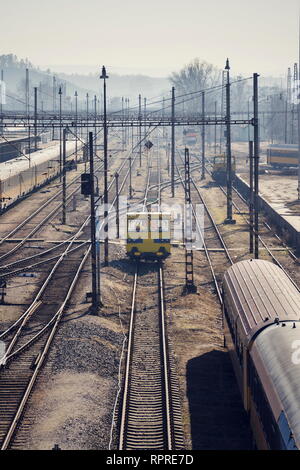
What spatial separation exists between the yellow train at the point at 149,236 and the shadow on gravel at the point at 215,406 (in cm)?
1229

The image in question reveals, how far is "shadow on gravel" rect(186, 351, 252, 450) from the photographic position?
15.0 metres

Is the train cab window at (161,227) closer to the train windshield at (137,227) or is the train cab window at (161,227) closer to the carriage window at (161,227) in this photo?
the carriage window at (161,227)

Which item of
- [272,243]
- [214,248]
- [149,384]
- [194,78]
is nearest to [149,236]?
[214,248]

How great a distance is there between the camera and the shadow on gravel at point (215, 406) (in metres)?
15.0

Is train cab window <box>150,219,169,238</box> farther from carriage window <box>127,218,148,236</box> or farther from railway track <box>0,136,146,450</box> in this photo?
railway track <box>0,136,146,450</box>

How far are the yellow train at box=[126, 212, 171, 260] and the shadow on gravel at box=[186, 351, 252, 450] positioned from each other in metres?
12.3

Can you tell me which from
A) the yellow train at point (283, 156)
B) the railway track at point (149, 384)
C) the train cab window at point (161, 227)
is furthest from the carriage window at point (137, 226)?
the yellow train at point (283, 156)

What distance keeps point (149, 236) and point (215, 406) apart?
16110 mm

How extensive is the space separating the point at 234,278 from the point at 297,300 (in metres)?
3.18

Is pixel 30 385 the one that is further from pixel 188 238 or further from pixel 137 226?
pixel 188 238

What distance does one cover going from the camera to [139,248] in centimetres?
3231

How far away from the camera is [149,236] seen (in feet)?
106

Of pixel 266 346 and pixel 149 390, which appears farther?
pixel 149 390
